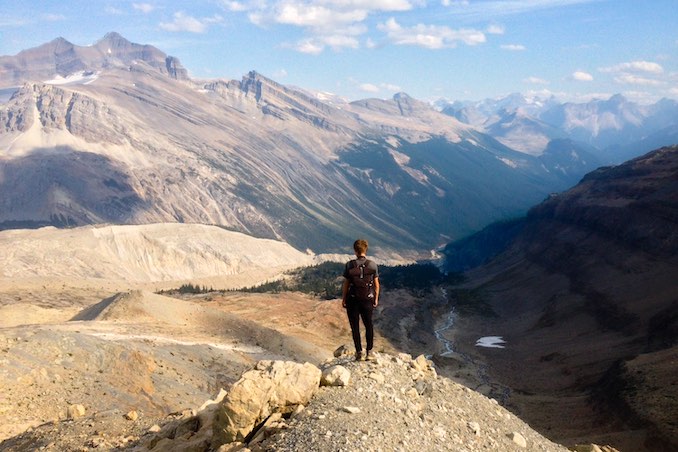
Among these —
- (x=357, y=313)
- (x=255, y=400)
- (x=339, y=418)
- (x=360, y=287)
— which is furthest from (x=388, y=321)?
Result: (x=339, y=418)

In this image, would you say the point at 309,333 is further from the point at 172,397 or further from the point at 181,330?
the point at 172,397

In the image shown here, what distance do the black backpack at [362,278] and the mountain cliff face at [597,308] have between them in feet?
95.1

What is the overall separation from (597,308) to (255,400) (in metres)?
82.8

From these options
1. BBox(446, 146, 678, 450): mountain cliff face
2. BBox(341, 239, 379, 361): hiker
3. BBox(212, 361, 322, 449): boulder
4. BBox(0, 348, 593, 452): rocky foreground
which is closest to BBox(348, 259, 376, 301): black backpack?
BBox(341, 239, 379, 361): hiker

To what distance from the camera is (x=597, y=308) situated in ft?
284

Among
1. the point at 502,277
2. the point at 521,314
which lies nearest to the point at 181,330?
the point at 521,314

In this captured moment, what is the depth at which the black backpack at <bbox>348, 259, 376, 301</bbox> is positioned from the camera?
17.5 metres

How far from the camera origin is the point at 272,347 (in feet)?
184

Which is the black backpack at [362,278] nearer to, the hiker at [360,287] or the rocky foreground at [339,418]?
the hiker at [360,287]

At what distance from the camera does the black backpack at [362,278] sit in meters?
17.5

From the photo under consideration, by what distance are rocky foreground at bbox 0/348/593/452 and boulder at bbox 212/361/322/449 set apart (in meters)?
0.03

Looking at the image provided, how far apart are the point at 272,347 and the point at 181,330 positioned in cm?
885

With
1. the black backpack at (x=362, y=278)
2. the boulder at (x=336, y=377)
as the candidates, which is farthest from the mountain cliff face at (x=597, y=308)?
the boulder at (x=336, y=377)

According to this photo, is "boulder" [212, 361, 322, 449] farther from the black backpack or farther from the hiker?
the black backpack
